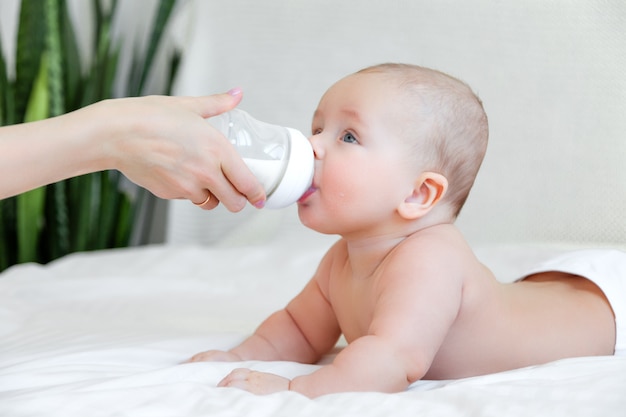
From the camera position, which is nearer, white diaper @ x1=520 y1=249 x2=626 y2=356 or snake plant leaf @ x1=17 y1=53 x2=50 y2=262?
white diaper @ x1=520 y1=249 x2=626 y2=356

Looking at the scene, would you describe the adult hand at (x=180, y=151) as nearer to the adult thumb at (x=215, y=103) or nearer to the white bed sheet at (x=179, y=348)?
the adult thumb at (x=215, y=103)

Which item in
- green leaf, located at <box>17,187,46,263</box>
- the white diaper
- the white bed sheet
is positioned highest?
the white diaper

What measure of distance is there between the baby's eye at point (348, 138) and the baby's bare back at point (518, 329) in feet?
0.77

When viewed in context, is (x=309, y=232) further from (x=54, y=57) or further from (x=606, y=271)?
(x=606, y=271)

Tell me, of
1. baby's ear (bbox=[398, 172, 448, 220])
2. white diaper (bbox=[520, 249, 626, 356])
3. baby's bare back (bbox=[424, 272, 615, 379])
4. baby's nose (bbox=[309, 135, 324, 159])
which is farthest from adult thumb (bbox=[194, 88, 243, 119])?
white diaper (bbox=[520, 249, 626, 356])

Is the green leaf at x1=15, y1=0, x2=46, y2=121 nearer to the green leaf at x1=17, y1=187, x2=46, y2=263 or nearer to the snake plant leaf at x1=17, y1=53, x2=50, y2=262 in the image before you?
the snake plant leaf at x1=17, y1=53, x2=50, y2=262

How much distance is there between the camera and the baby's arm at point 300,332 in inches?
45.9

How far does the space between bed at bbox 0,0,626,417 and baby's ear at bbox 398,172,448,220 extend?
219 mm

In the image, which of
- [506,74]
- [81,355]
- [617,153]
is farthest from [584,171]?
[81,355]

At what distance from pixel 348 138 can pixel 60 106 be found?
4.84 feet

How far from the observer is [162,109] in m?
0.95

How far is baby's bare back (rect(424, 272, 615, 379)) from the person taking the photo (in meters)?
1.07

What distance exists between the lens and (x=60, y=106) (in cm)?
234

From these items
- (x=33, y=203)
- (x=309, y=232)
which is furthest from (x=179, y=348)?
(x=33, y=203)
